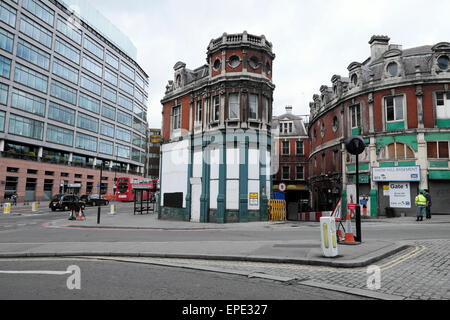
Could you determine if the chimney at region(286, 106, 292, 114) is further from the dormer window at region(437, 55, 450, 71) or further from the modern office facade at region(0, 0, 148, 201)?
the modern office facade at region(0, 0, 148, 201)

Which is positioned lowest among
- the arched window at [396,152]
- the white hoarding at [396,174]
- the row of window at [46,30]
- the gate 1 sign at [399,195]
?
the gate 1 sign at [399,195]

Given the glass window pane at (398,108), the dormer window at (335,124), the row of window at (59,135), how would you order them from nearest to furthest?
1. the glass window pane at (398,108)
2. the dormer window at (335,124)
3. the row of window at (59,135)

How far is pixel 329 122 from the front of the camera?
32.9 meters

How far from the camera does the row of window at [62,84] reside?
45.4 meters

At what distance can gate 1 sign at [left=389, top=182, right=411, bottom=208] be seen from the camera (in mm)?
24125

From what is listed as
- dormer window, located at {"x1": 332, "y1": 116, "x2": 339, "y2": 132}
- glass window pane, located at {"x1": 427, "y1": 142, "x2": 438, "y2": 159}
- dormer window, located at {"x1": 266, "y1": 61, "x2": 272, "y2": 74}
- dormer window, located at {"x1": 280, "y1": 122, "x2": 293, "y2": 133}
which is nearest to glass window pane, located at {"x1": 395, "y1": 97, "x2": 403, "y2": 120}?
glass window pane, located at {"x1": 427, "y1": 142, "x2": 438, "y2": 159}

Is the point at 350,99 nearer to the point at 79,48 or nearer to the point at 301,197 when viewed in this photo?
the point at 301,197

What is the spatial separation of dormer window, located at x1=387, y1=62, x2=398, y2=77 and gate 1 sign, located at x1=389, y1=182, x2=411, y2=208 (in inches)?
361

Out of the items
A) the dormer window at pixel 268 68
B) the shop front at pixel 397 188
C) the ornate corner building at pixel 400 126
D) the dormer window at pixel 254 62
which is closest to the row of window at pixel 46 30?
the dormer window at pixel 254 62

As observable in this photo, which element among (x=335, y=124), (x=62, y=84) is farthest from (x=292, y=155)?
(x=62, y=84)

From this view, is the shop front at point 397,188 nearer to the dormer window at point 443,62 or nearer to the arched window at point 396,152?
the arched window at point 396,152

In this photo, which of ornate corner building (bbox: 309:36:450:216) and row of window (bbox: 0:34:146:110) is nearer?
ornate corner building (bbox: 309:36:450:216)

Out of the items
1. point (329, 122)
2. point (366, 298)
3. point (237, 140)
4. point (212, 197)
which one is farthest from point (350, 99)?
point (366, 298)

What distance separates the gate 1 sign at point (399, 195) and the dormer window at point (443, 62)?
981cm
